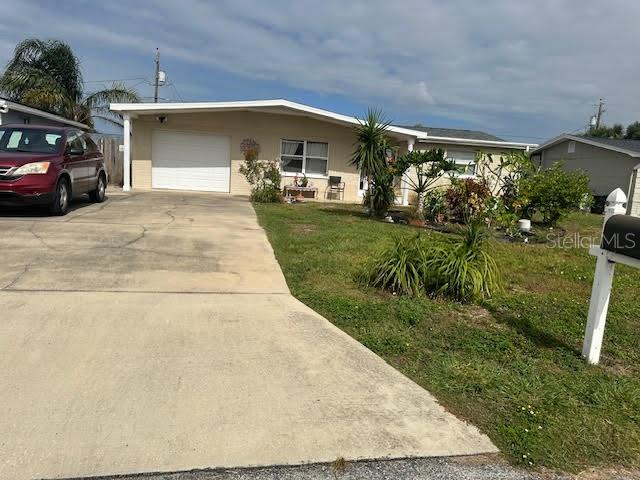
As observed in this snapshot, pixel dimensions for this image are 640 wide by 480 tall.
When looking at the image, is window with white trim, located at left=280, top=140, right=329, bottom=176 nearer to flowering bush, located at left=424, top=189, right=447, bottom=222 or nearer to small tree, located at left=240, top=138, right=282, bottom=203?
small tree, located at left=240, top=138, right=282, bottom=203

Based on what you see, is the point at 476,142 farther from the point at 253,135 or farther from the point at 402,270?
the point at 402,270

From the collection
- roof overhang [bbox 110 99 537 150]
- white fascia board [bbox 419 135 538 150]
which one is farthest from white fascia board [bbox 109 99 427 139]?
white fascia board [bbox 419 135 538 150]

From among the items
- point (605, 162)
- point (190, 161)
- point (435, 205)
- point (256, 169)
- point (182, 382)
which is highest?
point (605, 162)

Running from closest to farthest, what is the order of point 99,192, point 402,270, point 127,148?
point 402,270, point 99,192, point 127,148

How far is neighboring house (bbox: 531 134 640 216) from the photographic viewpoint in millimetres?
21672

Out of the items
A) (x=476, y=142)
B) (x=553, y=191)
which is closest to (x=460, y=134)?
(x=476, y=142)

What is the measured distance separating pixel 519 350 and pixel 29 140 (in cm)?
978

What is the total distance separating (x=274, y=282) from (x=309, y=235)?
3633 millimetres

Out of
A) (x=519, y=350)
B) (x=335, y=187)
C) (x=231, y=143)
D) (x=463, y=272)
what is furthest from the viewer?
(x=335, y=187)

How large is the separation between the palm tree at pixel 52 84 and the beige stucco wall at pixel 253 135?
605 centimetres

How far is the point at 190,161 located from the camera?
18.3m

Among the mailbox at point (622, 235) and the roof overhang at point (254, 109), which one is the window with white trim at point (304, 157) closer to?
the roof overhang at point (254, 109)

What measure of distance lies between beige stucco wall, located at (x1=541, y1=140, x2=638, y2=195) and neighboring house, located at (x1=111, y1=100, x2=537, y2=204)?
10.1 m

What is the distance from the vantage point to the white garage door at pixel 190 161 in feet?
59.2
